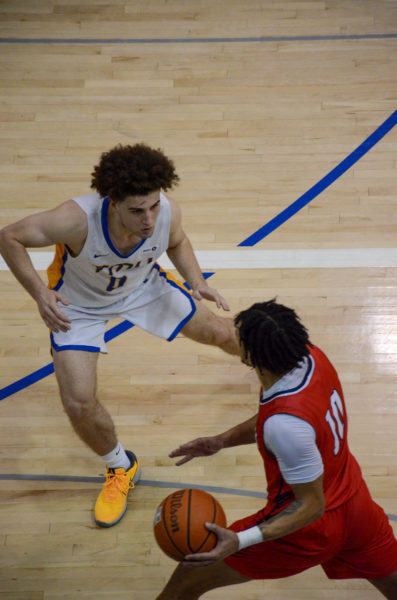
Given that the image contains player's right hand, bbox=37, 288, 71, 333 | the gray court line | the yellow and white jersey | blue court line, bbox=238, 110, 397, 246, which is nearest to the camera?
player's right hand, bbox=37, 288, 71, 333

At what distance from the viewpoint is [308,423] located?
227 cm

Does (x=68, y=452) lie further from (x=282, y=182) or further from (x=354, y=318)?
(x=282, y=182)

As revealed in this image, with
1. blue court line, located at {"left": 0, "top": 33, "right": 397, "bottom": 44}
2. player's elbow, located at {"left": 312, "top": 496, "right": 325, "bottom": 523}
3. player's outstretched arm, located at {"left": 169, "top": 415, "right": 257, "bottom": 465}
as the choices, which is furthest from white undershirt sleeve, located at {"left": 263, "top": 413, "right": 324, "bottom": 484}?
blue court line, located at {"left": 0, "top": 33, "right": 397, "bottom": 44}

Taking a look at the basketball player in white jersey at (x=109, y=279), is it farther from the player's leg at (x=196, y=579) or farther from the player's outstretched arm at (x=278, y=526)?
the player's outstretched arm at (x=278, y=526)

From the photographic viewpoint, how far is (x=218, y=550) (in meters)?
2.34

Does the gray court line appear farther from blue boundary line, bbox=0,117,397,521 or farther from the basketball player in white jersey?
the basketball player in white jersey

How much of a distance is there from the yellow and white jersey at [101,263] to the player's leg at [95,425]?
34 cm

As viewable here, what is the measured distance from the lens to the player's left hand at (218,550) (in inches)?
92.1

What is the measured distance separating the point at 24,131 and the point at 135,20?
5.30ft

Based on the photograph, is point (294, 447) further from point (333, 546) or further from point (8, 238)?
point (8, 238)

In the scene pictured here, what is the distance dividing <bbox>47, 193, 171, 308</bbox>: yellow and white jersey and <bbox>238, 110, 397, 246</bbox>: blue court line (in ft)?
4.87

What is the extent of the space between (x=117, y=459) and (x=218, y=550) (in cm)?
133

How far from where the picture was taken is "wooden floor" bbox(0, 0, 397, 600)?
3594 millimetres

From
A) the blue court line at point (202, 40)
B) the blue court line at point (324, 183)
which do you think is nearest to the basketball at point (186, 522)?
the blue court line at point (324, 183)
